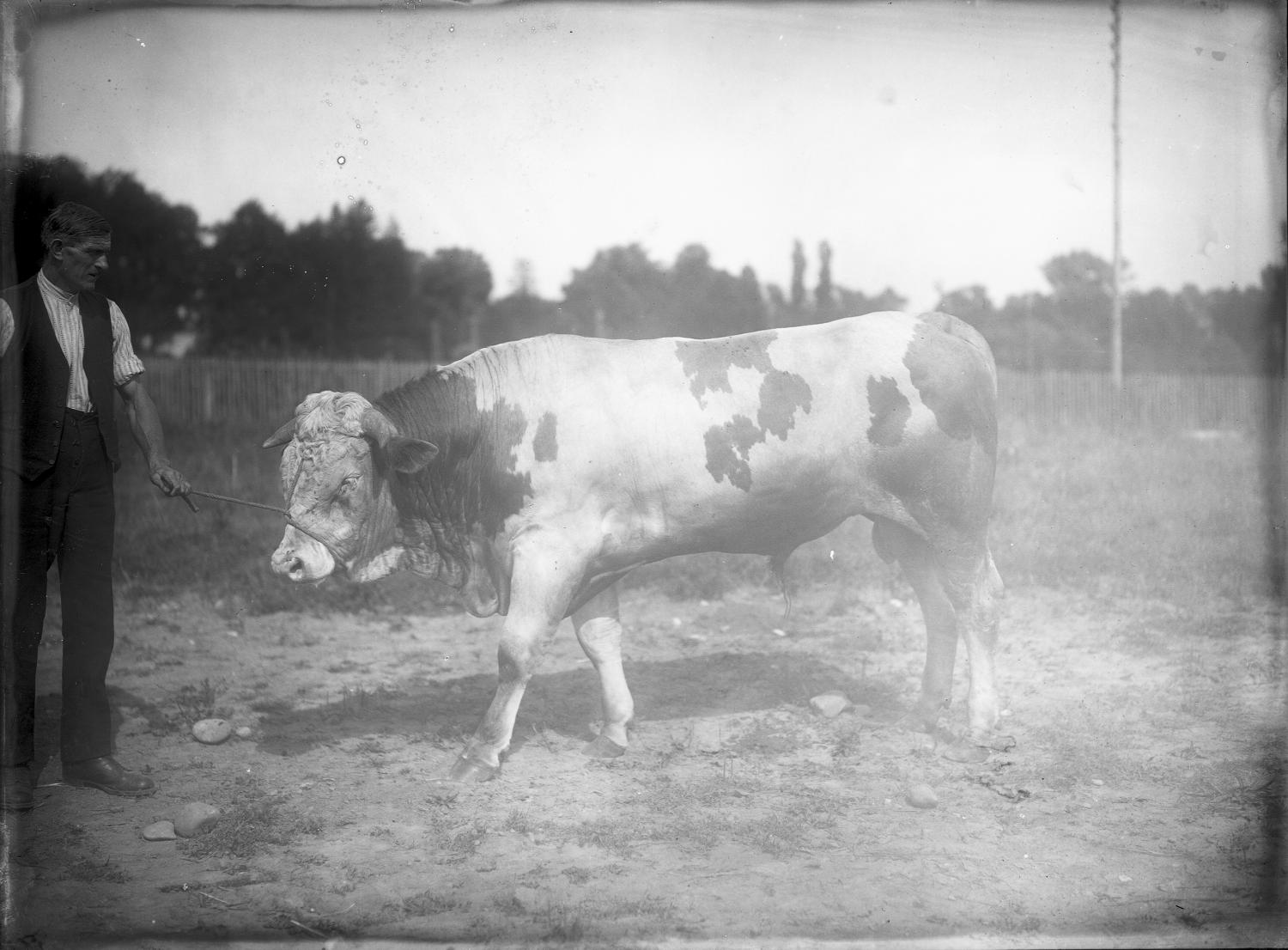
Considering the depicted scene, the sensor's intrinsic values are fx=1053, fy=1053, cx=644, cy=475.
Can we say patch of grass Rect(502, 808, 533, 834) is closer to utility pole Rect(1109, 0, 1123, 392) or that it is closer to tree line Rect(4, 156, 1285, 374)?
tree line Rect(4, 156, 1285, 374)

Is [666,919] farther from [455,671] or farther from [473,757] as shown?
[455,671]

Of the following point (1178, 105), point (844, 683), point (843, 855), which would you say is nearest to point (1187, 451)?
point (1178, 105)

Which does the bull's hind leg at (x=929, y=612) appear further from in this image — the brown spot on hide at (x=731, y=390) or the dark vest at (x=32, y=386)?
the dark vest at (x=32, y=386)

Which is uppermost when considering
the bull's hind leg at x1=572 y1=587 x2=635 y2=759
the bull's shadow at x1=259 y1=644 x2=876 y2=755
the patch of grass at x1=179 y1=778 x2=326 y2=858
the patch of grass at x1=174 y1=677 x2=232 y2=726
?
the bull's hind leg at x1=572 y1=587 x2=635 y2=759

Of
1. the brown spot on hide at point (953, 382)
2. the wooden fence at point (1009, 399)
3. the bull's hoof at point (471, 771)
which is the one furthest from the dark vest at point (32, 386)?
the wooden fence at point (1009, 399)

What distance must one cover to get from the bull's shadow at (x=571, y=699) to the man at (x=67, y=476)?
0.96 m

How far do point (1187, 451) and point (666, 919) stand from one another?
349 inches

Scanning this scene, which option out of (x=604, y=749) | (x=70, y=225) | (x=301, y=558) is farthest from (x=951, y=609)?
(x=70, y=225)

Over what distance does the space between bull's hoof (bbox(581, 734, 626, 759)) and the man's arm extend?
235 cm

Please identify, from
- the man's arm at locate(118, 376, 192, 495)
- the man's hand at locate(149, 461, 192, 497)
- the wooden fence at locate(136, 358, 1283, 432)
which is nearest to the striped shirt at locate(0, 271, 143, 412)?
the man's arm at locate(118, 376, 192, 495)

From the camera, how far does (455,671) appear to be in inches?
271

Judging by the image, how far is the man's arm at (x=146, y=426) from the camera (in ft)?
16.4

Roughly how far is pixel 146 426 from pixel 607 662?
259 centimetres

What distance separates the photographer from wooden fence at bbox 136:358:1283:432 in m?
11.1
